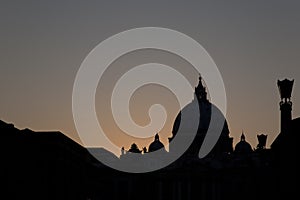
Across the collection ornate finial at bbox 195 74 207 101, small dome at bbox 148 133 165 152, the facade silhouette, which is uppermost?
ornate finial at bbox 195 74 207 101

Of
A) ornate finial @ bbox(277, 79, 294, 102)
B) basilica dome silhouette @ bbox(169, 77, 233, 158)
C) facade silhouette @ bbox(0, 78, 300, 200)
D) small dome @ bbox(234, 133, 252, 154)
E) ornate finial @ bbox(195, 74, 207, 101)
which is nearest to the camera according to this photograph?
facade silhouette @ bbox(0, 78, 300, 200)

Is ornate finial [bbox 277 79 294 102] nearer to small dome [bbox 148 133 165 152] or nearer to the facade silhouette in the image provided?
the facade silhouette

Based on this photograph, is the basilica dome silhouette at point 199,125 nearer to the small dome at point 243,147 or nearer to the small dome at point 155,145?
the small dome at point 243,147

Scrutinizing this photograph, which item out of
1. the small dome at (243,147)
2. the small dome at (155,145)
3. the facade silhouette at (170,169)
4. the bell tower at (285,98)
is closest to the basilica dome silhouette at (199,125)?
the facade silhouette at (170,169)

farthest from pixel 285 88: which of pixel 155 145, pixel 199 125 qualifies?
pixel 155 145

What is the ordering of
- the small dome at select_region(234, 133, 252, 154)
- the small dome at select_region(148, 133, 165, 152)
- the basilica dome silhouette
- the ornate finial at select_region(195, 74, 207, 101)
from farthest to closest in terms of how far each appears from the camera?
1. the small dome at select_region(148, 133, 165, 152)
2. the small dome at select_region(234, 133, 252, 154)
3. the ornate finial at select_region(195, 74, 207, 101)
4. the basilica dome silhouette

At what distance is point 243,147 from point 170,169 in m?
14.1

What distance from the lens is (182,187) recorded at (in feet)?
331

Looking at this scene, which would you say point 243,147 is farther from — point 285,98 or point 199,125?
point 285,98

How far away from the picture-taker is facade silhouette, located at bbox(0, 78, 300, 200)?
139 feet

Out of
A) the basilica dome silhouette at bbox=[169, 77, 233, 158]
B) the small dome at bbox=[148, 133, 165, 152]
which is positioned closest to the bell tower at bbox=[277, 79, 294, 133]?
the basilica dome silhouette at bbox=[169, 77, 233, 158]

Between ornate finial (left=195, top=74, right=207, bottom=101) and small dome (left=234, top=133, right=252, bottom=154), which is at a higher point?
ornate finial (left=195, top=74, right=207, bottom=101)

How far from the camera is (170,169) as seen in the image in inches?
3957

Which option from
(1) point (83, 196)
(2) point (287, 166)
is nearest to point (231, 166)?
(1) point (83, 196)
